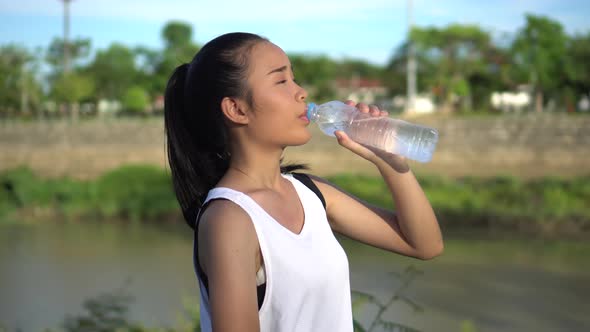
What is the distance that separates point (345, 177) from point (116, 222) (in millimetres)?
3667

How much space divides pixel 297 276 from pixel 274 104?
281 mm

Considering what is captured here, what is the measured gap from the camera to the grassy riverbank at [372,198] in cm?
977

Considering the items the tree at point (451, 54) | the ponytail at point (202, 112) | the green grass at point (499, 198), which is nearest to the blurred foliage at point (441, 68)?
the tree at point (451, 54)

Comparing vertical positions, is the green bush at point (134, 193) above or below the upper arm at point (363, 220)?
below

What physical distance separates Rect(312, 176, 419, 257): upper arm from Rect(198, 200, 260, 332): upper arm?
32cm

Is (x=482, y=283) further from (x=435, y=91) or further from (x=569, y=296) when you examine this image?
(x=435, y=91)

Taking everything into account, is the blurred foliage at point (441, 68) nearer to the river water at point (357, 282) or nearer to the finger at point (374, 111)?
the river water at point (357, 282)

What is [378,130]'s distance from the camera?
132 cm

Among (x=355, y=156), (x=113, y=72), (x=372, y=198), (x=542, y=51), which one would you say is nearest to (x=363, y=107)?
(x=372, y=198)

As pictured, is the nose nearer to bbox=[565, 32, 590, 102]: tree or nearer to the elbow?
the elbow

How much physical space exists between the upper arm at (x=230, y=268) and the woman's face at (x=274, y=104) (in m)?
0.18

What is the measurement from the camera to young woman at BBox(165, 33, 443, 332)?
1031 mm

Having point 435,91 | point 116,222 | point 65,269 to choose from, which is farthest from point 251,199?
point 435,91

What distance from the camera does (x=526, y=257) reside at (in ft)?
26.7
